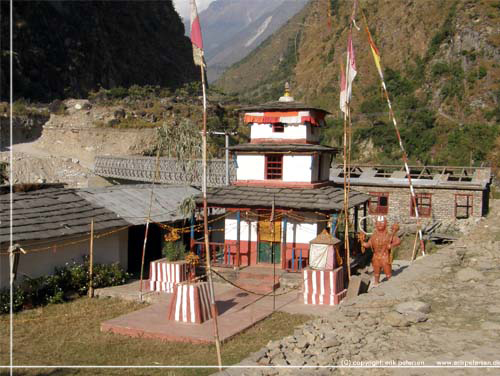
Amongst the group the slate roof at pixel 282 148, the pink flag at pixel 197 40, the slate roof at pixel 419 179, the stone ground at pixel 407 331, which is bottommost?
the stone ground at pixel 407 331

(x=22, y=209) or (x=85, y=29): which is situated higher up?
(x=85, y=29)

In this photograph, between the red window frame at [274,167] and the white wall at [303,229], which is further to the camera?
the red window frame at [274,167]

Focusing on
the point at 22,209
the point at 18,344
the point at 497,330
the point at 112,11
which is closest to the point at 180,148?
the point at 22,209

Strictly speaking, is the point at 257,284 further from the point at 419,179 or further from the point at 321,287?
the point at 419,179

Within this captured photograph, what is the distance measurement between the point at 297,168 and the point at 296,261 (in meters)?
3.58

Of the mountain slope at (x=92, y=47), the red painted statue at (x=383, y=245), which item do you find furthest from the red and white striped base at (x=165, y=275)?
the mountain slope at (x=92, y=47)

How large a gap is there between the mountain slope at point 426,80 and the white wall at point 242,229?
142ft

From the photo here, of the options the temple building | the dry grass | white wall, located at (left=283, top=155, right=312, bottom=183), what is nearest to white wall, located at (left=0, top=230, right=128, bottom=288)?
the dry grass

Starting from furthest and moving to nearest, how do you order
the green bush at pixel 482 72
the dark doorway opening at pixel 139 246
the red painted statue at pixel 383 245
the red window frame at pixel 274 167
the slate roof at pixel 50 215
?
the green bush at pixel 482 72
the red window frame at pixel 274 167
the dark doorway opening at pixel 139 246
the red painted statue at pixel 383 245
the slate roof at pixel 50 215

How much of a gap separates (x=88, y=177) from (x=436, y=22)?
5593 cm

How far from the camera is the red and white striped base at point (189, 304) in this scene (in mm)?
14352

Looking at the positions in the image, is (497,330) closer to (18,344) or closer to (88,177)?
(18,344)

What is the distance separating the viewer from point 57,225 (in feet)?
59.4

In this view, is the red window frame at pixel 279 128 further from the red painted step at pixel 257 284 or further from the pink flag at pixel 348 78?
the red painted step at pixel 257 284
